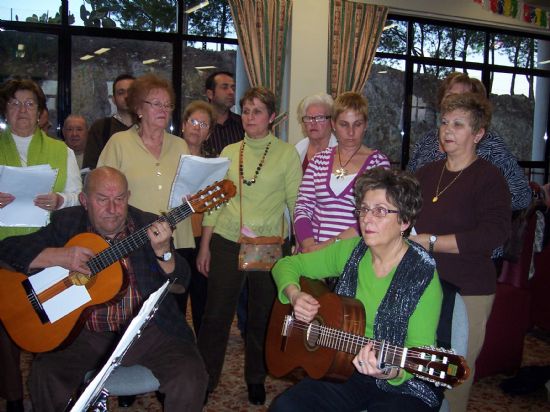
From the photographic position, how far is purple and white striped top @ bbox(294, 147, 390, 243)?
2.75 metres

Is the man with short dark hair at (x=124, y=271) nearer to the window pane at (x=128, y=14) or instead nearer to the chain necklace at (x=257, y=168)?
the chain necklace at (x=257, y=168)

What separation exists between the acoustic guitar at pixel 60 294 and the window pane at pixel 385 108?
551 centimetres

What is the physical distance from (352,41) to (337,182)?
450 centimetres

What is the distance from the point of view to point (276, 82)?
6422 millimetres

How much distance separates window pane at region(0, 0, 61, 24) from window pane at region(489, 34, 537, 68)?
238 inches

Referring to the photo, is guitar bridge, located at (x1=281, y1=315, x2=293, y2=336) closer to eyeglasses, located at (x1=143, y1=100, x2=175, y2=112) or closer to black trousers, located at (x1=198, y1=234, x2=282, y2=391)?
black trousers, located at (x1=198, y1=234, x2=282, y2=391)

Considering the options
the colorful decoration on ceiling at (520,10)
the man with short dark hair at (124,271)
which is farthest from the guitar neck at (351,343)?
the colorful decoration on ceiling at (520,10)

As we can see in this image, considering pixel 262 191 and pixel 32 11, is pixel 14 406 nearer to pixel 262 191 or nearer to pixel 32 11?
pixel 262 191

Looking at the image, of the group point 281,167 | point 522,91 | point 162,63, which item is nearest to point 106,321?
point 281,167

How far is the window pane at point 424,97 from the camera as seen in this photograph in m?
7.62

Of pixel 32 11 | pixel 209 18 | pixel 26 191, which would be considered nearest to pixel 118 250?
pixel 26 191

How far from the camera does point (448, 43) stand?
7723mm

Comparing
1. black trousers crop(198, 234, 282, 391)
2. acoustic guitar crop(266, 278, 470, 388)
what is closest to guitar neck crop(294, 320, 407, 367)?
acoustic guitar crop(266, 278, 470, 388)

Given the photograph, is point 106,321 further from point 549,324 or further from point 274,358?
point 549,324
